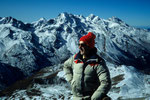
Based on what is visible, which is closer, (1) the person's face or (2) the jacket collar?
(2) the jacket collar

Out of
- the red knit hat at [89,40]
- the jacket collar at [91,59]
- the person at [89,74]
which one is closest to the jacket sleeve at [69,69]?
the person at [89,74]

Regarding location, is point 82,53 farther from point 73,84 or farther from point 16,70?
point 16,70

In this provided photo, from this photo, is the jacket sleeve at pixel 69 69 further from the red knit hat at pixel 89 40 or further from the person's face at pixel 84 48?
the red knit hat at pixel 89 40

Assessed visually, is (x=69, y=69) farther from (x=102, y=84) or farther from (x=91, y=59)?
(x=102, y=84)

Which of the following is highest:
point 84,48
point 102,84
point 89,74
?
point 84,48

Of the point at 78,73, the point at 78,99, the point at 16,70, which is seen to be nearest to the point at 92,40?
the point at 78,73

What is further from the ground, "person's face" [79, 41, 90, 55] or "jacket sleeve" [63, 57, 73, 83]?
"person's face" [79, 41, 90, 55]

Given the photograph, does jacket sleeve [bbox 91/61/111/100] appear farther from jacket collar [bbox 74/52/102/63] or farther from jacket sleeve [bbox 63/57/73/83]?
jacket sleeve [bbox 63/57/73/83]

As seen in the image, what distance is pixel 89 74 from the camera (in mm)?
5039

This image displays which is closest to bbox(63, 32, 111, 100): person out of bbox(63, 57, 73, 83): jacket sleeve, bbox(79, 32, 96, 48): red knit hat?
bbox(79, 32, 96, 48): red knit hat

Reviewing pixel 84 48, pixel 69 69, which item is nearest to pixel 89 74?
pixel 84 48

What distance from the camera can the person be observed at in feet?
15.7

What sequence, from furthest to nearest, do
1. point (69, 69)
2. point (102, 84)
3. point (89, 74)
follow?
point (69, 69) → point (89, 74) → point (102, 84)

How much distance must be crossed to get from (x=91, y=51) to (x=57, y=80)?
46.2 m
